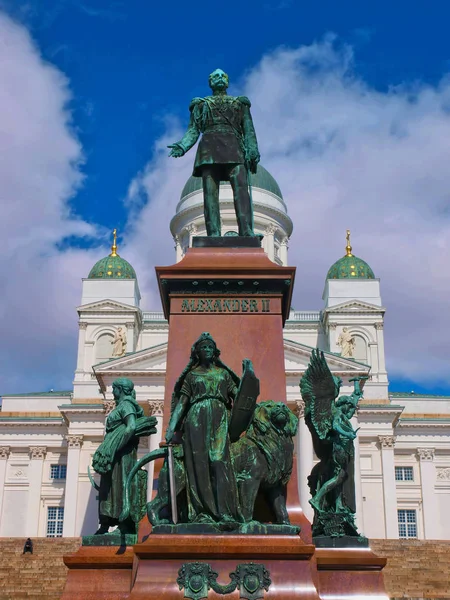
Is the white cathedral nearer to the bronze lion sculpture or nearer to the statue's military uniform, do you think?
the statue's military uniform

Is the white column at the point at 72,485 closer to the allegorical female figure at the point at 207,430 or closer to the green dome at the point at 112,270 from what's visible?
the green dome at the point at 112,270

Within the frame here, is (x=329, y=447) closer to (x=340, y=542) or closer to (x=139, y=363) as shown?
(x=340, y=542)

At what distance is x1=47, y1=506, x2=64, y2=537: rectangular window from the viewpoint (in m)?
61.7

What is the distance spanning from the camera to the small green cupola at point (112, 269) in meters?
67.9

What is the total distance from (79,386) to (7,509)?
10881 millimetres

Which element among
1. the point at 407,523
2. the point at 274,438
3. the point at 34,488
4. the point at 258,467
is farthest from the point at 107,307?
the point at 258,467

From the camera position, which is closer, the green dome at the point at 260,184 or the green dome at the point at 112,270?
the green dome at the point at 112,270

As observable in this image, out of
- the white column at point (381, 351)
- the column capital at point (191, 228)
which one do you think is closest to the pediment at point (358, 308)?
the white column at point (381, 351)

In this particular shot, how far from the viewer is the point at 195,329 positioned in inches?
348

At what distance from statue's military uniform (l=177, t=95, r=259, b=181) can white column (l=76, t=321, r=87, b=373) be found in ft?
183

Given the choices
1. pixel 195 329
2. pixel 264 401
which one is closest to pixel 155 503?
pixel 264 401

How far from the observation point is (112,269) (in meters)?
67.9

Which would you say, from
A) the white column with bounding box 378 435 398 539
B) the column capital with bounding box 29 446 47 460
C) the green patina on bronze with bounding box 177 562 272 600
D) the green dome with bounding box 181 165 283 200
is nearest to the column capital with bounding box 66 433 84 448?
the column capital with bounding box 29 446 47 460

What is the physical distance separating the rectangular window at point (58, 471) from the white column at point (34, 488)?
2.84 feet
